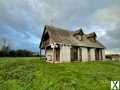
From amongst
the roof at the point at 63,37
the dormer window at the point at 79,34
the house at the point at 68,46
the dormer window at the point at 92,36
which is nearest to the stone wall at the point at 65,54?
the house at the point at 68,46

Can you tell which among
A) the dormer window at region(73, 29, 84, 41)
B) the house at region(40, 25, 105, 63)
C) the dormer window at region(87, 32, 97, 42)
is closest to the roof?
the house at region(40, 25, 105, 63)

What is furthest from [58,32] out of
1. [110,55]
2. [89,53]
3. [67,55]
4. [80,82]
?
[110,55]

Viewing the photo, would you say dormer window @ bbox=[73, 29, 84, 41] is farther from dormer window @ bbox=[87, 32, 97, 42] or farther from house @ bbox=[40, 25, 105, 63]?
dormer window @ bbox=[87, 32, 97, 42]

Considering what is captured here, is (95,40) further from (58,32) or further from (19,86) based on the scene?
(19,86)

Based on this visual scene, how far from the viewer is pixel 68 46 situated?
28.0 metres

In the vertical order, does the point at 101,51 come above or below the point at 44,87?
above

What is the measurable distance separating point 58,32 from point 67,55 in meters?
4.76

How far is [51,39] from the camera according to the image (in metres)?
27.5

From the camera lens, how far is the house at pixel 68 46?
2745 centimetres

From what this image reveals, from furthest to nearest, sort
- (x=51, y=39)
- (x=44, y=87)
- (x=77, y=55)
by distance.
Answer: (x=77, y=55) < (x=51, y=39) < (x=44, y=87)

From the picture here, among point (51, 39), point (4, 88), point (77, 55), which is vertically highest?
point (51, 39)

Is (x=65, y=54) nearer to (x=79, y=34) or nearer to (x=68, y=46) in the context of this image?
(x=68, y=46)

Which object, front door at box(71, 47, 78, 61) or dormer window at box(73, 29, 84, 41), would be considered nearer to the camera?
front door at box(71, 47, 78, 61)

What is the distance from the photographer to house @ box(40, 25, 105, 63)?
90.1 ft
